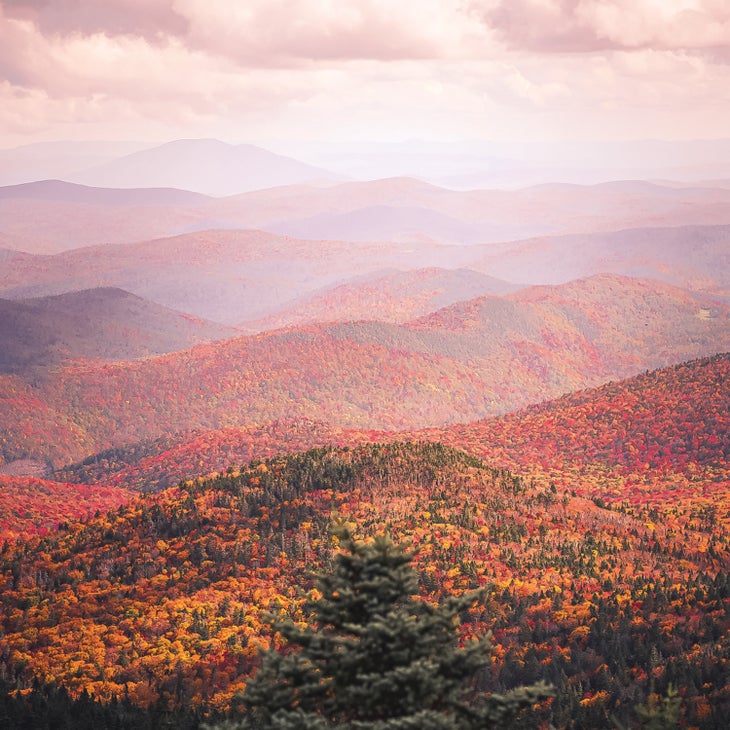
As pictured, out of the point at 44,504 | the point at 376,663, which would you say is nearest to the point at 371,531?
the point at 376,663

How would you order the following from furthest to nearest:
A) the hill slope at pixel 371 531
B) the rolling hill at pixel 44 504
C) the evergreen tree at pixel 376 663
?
the rolling hill at pixel 44 504
the hill slope at pixel 371 531
the evergreen tree at pixel 376 663

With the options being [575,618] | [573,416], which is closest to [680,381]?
[573,416]

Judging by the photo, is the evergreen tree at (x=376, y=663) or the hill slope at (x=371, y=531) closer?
the evergreen tree at (x=376, y=663)

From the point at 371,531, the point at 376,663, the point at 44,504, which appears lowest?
the point at 44,504

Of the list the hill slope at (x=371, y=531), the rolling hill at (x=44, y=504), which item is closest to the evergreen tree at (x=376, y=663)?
the hill slope at (x=371, y=531)

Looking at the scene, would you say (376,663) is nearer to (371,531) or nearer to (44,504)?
(371,531)

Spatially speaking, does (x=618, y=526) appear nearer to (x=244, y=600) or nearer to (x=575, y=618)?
(x=575, y=618)

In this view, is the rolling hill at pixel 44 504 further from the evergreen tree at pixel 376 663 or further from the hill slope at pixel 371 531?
the evergreen tree at pixel 376 663

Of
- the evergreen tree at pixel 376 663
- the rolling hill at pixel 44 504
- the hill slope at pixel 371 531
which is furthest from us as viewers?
the rolling hill at pixel 44 504

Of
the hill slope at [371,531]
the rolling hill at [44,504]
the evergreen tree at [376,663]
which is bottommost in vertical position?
the rolling hill at [44,504]
